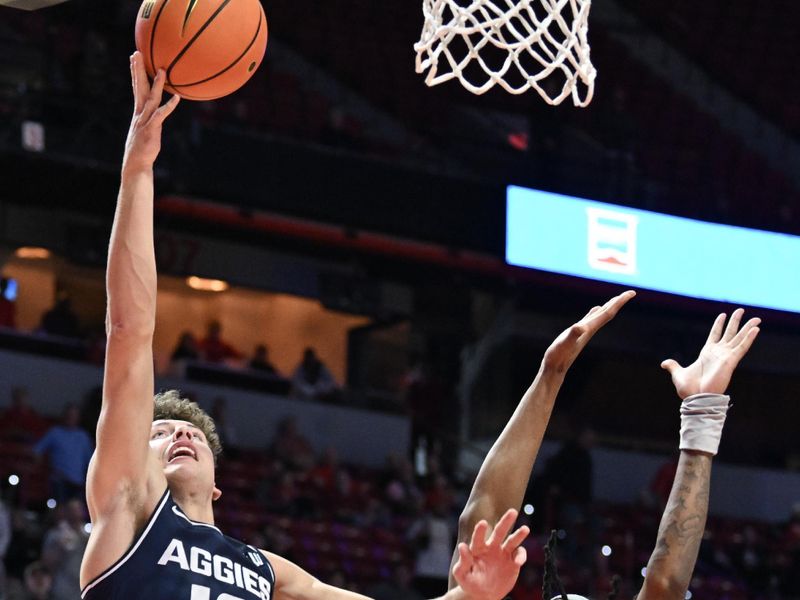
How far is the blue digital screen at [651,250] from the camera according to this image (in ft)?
39.7

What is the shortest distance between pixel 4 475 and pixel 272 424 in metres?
4.00

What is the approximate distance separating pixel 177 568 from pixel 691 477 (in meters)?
1.20

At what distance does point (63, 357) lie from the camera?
1265 cm

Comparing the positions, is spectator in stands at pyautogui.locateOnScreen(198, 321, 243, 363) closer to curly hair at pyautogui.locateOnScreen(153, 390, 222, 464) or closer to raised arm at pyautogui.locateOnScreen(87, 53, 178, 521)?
curly hair at pyautogui.locateOnScreen(153, 390, 222, 464)

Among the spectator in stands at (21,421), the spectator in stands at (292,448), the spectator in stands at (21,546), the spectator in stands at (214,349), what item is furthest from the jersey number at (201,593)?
the spectator in stands at (214,349)

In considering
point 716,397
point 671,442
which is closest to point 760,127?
point 671,442

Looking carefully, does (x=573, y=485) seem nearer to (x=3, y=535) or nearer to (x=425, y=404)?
(x=425, y=404)

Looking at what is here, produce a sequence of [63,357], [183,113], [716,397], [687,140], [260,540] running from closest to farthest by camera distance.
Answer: [716,397] → [260,540] → [183,113] → [63,357] → [687,140]

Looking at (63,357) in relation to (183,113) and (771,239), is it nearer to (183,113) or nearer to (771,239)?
(183,113)

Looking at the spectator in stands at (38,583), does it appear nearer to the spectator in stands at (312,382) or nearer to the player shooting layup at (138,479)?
the player shooting layup at (138,479)

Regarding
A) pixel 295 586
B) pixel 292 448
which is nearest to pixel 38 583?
pixel 292 448

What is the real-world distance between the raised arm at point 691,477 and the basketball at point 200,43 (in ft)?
4.36

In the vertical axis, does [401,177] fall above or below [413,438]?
above

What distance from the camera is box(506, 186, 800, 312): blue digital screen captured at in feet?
39.7
